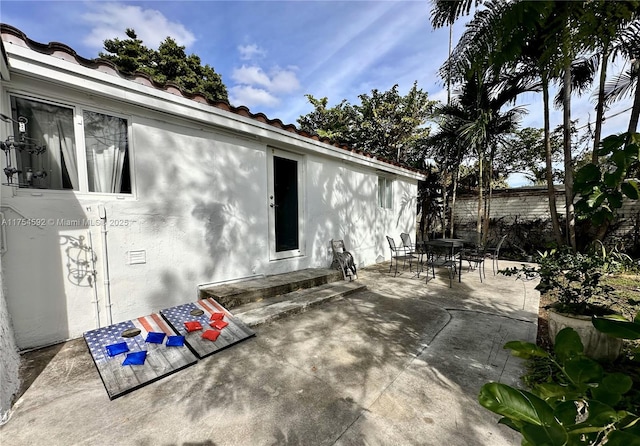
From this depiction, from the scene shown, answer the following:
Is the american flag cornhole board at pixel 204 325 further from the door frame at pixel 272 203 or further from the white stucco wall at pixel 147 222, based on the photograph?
the door frame at pixel 272 203

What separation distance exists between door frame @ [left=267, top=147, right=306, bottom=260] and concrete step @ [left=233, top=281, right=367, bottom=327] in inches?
36.1

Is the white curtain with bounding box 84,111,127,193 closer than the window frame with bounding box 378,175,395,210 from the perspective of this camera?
Yes

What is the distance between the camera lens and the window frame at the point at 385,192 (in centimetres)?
745

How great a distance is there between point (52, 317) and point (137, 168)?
175 cm

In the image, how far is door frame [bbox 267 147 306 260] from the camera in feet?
15.1

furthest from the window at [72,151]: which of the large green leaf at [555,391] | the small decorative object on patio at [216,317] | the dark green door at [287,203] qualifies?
the large green leaf at [555,391]

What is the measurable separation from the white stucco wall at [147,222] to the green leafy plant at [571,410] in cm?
362

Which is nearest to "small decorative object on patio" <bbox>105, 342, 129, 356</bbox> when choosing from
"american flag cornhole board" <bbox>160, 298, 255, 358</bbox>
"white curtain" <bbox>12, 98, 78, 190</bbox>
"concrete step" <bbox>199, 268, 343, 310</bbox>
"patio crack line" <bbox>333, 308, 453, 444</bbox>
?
"american flag cornhole board" <bbox>160, 298, 255, 358</bbox>

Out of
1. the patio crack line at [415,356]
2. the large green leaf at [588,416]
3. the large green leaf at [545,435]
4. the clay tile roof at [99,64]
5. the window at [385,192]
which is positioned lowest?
the patio crack line at [415,356]

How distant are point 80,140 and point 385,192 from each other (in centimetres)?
662

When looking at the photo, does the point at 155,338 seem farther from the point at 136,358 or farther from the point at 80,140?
the point at 80,140

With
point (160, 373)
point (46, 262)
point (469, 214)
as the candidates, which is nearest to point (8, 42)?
point (46, 262)

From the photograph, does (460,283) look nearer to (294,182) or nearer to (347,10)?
(294,182)

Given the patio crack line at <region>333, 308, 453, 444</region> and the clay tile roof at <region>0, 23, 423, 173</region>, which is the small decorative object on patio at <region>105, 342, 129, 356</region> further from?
the clay tile roof at <region>0, 23, 423, 173</region>
